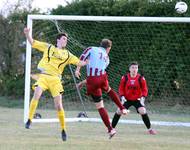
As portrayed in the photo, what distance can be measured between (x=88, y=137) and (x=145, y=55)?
284 inches

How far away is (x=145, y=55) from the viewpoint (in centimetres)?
1797

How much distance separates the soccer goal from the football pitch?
3070 millimetres

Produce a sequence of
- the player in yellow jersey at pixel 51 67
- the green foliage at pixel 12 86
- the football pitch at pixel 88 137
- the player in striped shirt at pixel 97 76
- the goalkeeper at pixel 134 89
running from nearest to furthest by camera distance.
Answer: the football pitch at pixel 88 137
the player in yellow jersey at pixel 51 67
the player in striped shirt at pixel 97 76
the goalkeeper at pixel 134 89
the green foliage at pixel 12 86

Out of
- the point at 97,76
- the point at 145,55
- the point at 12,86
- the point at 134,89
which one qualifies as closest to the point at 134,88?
the point at 134,89

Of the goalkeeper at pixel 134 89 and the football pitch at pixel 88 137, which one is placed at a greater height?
the goalkeeper at pixel 134 89

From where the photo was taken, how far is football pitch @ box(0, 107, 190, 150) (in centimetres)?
975

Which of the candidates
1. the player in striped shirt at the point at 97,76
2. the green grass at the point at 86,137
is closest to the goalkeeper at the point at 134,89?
the green grass at the point at 86,137

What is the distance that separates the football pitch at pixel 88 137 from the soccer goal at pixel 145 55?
3.07 meters

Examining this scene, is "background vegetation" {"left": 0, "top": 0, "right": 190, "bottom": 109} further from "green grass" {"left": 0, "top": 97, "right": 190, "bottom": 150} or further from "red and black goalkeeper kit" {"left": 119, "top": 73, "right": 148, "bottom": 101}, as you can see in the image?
"red and black goalkeeper kit" {"left": 119, "top": 73, "right": 148, "bottom": 101}

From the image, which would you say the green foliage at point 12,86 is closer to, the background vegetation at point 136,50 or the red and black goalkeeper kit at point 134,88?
the background vegetation at point 136,50

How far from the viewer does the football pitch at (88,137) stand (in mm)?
9750

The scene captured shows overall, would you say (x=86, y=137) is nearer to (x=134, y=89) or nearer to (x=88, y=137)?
(x=88, y=137)

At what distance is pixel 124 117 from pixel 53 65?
6379 mm

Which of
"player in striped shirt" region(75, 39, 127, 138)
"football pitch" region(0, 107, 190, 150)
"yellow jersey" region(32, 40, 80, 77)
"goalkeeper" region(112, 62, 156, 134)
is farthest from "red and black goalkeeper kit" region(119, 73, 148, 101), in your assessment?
"yellow jersey" region(32, 40, 80, 77)
